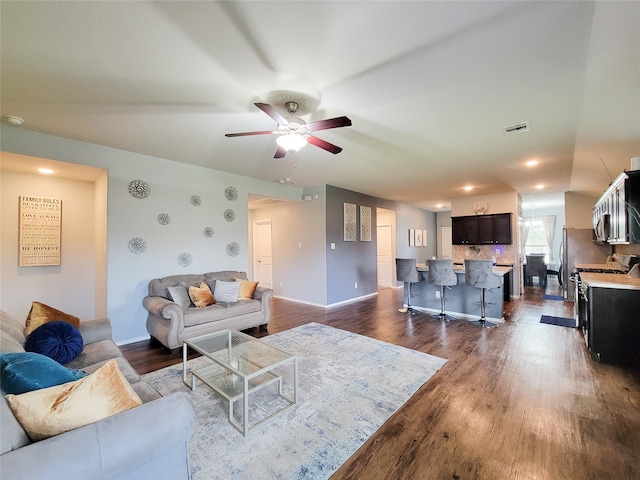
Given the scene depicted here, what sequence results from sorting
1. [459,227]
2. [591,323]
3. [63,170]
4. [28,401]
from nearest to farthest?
[28,401], [591,323], [63,170], [459,227]

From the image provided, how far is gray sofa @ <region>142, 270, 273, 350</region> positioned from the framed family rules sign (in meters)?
1.63

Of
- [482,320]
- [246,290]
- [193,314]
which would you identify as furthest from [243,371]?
[482,320]

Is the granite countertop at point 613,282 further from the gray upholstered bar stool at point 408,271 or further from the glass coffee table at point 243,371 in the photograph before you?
the glass coffee table at point 243,371

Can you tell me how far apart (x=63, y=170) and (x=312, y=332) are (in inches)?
162

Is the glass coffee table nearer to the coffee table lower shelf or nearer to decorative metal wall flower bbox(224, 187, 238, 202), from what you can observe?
the coffee table lower shelf

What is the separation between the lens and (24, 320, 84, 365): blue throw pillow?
6.53 ft

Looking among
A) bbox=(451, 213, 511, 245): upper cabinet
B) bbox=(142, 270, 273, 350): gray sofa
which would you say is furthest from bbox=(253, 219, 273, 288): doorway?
bbox=(451, 213, 511, 245): upper cabinet

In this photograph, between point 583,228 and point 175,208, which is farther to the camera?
point 583,228

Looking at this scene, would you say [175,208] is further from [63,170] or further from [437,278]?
[437,278]

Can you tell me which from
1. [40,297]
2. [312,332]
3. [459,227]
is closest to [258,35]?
[312,332]

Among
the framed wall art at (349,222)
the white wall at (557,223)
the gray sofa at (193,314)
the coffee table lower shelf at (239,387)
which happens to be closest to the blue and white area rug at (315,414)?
the coffee table lower shelf at (239,387)

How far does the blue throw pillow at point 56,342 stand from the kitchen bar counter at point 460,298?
4871 mm

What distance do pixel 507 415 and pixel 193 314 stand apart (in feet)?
11.1

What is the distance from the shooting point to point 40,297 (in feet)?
12.9
